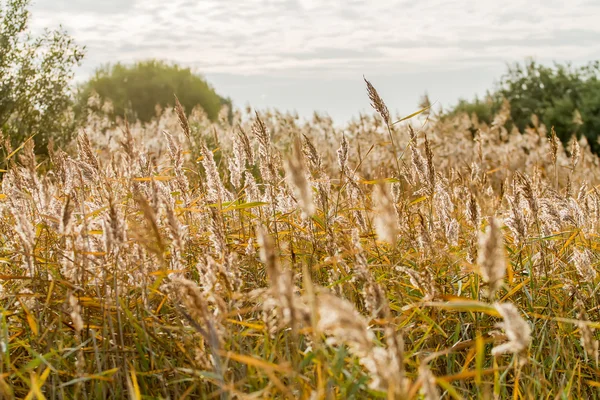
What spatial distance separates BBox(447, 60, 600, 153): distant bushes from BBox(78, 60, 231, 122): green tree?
50.5ft

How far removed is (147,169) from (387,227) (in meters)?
1.79

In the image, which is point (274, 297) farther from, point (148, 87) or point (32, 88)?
point (148, 87)

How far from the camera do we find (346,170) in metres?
2.96

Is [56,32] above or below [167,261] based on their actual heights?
above

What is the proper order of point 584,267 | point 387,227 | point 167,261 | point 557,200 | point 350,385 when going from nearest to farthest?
point 387,227 < point 350,385 < point 584,267 < point 167,261 < point 557,200

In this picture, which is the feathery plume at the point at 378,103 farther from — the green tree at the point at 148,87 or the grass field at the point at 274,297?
the green tree at the point at 148,87

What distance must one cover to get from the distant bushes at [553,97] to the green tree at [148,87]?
15.4 metres

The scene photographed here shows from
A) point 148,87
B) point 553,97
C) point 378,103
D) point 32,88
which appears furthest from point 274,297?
point 148,87

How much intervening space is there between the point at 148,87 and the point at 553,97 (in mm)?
19163

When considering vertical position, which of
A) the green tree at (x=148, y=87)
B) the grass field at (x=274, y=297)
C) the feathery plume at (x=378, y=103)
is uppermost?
the green tree at (x=148, y=87)

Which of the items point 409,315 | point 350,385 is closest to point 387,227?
point 350,385

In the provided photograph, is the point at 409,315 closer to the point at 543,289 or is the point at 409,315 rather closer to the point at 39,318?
the point at 543,289

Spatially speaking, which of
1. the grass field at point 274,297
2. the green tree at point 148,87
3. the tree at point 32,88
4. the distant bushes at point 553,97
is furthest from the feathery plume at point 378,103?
the green tree at point 148,87

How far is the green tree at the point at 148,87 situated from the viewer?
2889 centimetres
